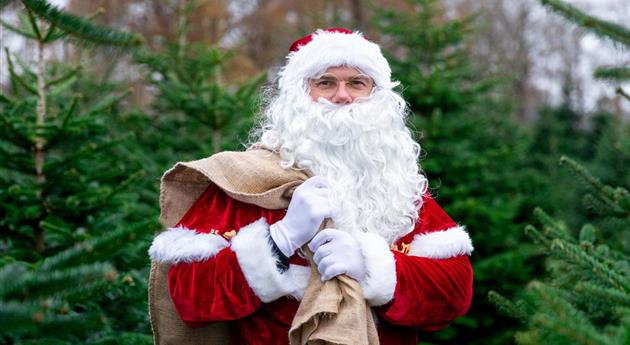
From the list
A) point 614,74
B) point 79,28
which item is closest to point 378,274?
point 614,74

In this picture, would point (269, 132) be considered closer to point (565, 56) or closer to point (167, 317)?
point (167, 317)

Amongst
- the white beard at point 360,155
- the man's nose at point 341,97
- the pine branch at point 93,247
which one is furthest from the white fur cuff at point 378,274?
the pine branch at point 93,247

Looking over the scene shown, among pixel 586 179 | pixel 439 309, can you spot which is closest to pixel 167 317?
pixel 439 309

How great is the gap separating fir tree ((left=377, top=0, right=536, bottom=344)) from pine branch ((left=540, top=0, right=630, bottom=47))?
468 cm

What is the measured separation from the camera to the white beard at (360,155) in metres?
3.06

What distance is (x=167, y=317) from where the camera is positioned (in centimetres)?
302

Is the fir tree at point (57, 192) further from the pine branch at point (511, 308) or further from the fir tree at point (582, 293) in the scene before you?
the fir tree at point (582, 293)

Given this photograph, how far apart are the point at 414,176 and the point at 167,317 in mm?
1382

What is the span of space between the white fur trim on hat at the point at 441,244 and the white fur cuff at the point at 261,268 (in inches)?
26.9

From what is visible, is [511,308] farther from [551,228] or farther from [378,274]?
[378,274]

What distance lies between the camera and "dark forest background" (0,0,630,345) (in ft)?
4.54

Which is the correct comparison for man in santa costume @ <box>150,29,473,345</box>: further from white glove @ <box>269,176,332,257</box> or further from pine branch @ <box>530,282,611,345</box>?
pine branch @ <box>530,282,611,345</box>

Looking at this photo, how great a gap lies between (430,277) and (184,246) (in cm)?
108

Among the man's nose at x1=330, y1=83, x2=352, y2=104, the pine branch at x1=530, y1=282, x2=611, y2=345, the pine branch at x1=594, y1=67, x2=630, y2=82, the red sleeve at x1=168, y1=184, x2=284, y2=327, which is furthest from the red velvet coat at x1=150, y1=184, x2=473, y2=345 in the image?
the pine branch at x1=530, y1=282, x2=611, y2=345
